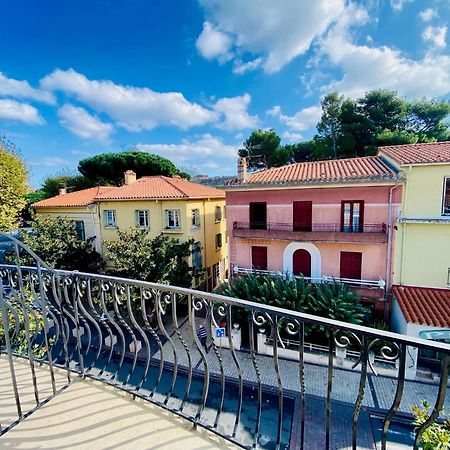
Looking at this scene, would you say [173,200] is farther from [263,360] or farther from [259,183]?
[263,360]

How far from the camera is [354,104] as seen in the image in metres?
Answer: 19.4

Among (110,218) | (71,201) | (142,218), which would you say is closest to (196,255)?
(142,218)

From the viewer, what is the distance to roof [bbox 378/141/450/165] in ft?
31.6

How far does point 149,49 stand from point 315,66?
601cm

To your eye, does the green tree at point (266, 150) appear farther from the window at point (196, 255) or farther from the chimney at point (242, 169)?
the chimney at point (242, 169)

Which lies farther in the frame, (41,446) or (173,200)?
(173,200)

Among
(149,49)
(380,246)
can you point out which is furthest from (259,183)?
(149,49)

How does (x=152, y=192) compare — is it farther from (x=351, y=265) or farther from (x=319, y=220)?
(x=351, y=265)

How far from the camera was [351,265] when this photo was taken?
37.0 feet

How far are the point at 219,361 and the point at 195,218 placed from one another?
13467mm

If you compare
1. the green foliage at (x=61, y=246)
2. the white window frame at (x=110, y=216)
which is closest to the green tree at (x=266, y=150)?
the white window frame at (x=110, y=216)

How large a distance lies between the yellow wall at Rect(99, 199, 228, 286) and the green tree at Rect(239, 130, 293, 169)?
305 inches

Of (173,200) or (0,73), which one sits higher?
(0,73)

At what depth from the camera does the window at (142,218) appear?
15.0 m
